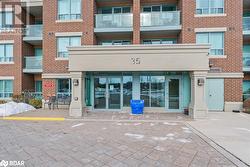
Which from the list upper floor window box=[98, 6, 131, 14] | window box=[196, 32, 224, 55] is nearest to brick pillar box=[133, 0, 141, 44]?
upper floor window box=[98, 6, 131, 14]

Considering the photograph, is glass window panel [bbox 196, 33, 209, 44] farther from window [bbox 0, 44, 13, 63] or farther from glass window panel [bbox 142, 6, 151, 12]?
window [bbox 0, 44, 13, 63]

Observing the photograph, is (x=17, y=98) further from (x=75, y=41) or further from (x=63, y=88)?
(x=75, y=41)

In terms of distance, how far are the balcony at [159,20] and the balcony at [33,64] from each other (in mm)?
11012

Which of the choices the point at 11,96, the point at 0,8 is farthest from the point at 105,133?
the point at 0,8

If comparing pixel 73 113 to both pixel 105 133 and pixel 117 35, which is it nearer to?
pixel 105 133

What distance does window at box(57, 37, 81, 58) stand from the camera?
53.6 feet

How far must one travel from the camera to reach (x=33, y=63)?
18.1 metres

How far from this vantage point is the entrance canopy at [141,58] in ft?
38.1

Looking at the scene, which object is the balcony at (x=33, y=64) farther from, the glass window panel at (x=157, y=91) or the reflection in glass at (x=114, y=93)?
the glass window panel at (x=157, y=91)

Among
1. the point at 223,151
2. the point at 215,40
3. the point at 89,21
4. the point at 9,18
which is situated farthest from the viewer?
the point at 9,18

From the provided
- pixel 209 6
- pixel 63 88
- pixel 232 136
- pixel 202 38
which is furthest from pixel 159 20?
pixel 232 136

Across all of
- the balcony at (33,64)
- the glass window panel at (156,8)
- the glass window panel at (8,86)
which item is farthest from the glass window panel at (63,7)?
the glass window panel at (8,86)

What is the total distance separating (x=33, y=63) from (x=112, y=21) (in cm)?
932

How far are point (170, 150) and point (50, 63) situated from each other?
14122 millimetres
